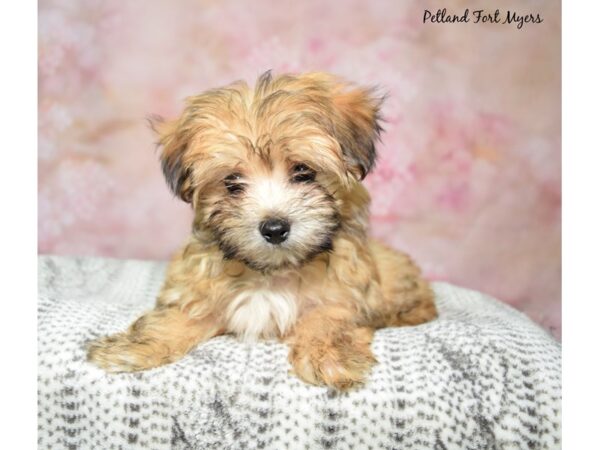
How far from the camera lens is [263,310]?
3.12 metres

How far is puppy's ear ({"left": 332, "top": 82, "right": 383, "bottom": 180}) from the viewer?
118 inches

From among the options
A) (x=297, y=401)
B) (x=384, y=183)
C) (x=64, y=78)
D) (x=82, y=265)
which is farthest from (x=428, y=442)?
(x=64, y=78)

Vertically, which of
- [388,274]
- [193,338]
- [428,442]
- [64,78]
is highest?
[64,78]

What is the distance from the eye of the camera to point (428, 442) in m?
2.55

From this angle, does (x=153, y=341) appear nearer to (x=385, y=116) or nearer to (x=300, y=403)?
(x=300, y=403)

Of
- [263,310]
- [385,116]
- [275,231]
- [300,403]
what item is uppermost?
[385,116]

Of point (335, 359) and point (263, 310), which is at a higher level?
point (263, 310)

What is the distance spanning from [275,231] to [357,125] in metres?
0.76

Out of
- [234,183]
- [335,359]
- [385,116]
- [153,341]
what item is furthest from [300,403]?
[385,116]

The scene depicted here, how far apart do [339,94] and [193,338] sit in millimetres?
1429

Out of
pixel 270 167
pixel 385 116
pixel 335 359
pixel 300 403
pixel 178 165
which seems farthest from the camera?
pixel 385 116

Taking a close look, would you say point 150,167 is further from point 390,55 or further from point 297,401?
point 297,401

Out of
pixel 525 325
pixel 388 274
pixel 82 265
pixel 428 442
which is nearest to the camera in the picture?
pixel 428 442
